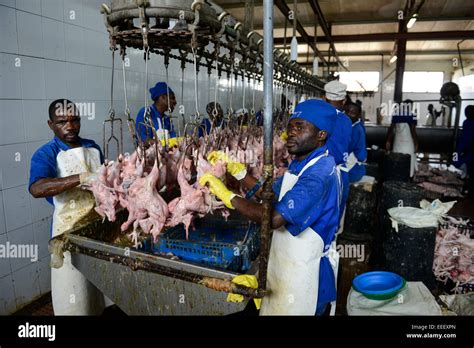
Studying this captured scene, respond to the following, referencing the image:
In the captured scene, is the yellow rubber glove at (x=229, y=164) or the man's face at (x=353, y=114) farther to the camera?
the man's face at (x=353, y=114)

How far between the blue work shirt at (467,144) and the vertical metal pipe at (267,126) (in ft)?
26.9

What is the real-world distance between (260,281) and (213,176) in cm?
68

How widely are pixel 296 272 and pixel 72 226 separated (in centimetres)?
189

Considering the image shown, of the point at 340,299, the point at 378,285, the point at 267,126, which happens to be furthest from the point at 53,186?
the point at 340,299

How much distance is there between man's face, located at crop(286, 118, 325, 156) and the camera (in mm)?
2230

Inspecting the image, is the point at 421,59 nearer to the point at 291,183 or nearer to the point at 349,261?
the point at 349,261

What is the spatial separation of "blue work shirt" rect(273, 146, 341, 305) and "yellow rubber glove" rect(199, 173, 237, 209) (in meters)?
→ 0.27

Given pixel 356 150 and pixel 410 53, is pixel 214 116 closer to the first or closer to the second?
pixel 356 150

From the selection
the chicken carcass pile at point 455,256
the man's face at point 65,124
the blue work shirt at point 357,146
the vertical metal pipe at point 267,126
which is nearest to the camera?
the vertical metal pipe at point 267,126

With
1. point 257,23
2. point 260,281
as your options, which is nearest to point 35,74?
point 260,281

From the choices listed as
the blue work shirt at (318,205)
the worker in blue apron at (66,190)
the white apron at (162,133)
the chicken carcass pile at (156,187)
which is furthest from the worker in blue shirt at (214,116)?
the worker in blue apron at (66,190)

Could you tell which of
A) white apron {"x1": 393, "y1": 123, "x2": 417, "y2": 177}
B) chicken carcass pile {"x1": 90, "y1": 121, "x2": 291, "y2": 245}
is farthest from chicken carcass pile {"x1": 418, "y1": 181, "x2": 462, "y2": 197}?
chicken carcass pile {"x1": 90, "y1": 121, "x2": 291, "y2": 245}

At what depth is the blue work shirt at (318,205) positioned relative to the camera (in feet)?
6.26

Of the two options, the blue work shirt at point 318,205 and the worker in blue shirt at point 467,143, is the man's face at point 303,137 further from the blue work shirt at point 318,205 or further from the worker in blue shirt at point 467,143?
the worker in blue shirt at point 467,143
